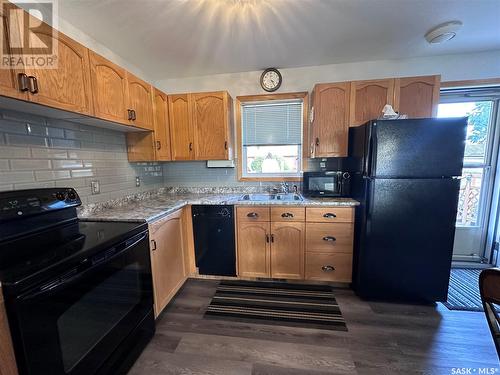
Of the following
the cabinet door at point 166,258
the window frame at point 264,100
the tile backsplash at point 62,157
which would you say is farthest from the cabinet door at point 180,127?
the cabinet door at point 166,258

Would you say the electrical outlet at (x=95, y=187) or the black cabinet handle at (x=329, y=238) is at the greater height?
the electrical outlet at (x=95, y=187)

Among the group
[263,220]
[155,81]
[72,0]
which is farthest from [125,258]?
[155,81]

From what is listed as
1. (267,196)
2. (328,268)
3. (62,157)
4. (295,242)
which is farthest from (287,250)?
(62,157)

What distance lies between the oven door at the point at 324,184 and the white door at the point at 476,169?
1.59m

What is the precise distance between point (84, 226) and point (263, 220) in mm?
1498

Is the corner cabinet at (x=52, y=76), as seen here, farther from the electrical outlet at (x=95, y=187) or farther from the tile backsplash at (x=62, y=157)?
the electrical outlet at (x=95, y=187)

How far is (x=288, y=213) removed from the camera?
85.9 inches

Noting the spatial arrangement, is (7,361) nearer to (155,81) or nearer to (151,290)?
(151,290)

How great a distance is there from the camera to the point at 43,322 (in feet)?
2.91

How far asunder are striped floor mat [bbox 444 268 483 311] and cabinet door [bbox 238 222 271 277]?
1.71 meters

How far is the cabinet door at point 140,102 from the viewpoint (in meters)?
1.91

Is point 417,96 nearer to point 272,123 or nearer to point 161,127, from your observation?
point 272,123

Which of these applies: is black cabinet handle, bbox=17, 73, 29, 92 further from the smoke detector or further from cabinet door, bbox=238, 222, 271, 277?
the smoke detector

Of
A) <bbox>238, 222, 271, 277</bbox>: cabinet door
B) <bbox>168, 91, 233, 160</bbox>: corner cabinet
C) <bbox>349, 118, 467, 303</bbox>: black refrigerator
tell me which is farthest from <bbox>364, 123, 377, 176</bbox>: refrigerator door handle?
<bbox>168, 91, 233, 160</bbox>: corner cabinet
